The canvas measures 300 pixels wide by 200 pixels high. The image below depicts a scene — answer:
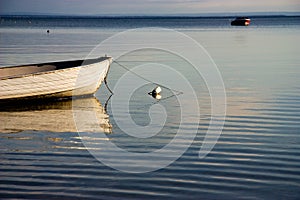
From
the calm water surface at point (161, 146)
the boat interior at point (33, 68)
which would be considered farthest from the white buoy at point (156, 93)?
the boat interior at point (33, 68)

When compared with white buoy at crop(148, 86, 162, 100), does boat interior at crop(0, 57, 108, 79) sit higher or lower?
higher

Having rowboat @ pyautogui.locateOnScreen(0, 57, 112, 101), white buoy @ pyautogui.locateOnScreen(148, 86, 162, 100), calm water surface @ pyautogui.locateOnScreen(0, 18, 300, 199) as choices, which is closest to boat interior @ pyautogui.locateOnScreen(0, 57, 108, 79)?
rowboat @ pyautogui.locateOnScreen(0, 57, 112, 101)

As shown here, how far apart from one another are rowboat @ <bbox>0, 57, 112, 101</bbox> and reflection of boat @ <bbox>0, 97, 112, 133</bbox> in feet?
1.00

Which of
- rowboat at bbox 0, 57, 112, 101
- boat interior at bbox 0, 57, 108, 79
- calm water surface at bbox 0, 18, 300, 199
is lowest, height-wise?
calm water surface at bbox 0, 18, 300, 199

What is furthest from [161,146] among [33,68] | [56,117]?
[33,68]

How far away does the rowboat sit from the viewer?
17.6 m

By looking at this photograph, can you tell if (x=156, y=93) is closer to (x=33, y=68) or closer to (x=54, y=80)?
(x=54, y=80)

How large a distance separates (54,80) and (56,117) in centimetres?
279

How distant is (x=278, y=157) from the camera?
34.7ft

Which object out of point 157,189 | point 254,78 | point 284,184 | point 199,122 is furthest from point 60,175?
point 254,78

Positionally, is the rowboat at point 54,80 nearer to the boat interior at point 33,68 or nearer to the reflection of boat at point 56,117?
the boat interior at point 33,68

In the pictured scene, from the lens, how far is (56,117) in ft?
52.0

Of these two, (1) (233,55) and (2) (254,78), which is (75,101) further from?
(1) (233,55)

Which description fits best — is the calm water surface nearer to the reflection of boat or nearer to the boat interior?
the reflection of boat
